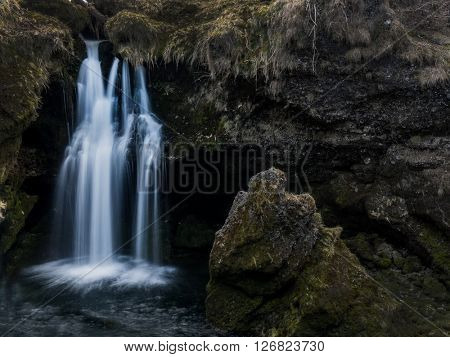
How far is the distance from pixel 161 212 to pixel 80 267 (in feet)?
6.40

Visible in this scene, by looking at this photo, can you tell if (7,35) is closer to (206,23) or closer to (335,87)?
(206,23)

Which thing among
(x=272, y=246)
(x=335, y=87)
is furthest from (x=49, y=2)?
(x=272, y=246)

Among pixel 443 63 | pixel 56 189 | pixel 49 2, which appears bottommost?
pixel 56 189

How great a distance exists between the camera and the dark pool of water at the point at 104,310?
5.73 meters

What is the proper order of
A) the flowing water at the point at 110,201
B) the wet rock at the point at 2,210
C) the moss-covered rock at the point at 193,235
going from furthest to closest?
the moss-covered rock at the point at 193,235, the flowing water at the point at 110,201, the wet rock at the point at 2,210

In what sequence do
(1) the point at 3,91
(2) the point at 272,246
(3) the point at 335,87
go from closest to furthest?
(2) the point at 272,246 < (1) the point at 3,91 < (3) the point at 335,87

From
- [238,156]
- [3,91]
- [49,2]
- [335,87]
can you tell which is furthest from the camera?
[49,2]

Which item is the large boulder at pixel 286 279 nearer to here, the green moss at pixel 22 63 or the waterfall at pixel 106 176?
the waterfall at pixel 106 176

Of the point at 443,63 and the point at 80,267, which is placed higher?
the point at 443,63

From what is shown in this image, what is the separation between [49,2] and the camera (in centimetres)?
926

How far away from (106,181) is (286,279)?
178 inches

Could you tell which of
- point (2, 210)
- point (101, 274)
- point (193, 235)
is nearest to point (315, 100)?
point (193, 235)

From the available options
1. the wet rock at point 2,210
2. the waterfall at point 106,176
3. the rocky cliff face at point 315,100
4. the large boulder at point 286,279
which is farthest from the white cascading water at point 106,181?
the large boulder at point 286,279

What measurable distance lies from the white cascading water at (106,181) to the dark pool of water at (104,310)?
1.01 meters
